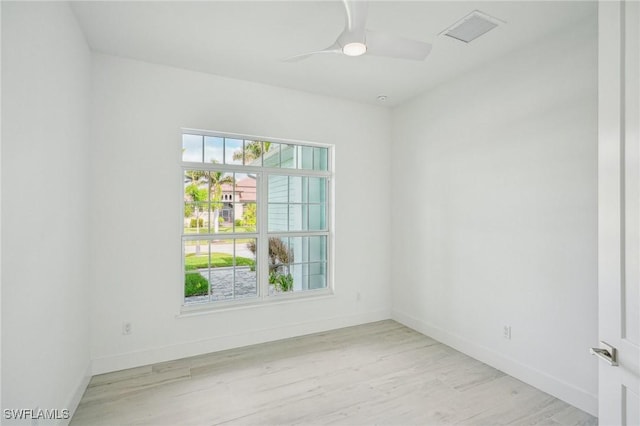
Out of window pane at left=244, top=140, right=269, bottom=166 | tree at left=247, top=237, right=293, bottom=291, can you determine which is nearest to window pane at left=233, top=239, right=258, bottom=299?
tree at left=247, top=237, right=293, bottom=291

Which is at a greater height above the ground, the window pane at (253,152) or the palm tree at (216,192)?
the window pane at (253,152)

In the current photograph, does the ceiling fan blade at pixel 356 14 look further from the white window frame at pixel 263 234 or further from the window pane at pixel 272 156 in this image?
the window pane at pixel 272 156

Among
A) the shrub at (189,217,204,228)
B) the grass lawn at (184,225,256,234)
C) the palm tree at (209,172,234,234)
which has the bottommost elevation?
the grass lawn at (184,225,256,234)

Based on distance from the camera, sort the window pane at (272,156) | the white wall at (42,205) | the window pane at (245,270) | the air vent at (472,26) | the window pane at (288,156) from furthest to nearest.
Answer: the window pane at (288,156), the window pane at (272,156), the window pane at (245,270), the air vent at (472,26), the white wall at (42,205)

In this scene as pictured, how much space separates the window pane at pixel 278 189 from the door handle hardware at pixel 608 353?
3.10 metres

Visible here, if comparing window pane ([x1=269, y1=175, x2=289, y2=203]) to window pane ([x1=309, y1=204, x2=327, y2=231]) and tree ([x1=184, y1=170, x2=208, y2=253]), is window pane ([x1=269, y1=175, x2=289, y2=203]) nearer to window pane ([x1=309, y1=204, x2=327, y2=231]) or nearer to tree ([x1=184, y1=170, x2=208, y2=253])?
window pane ([x1=309, y1=204, x2=327, y2=231])

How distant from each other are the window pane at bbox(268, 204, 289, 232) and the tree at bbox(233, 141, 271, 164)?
0.58 m

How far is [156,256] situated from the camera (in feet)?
10.2

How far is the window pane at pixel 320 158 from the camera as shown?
4082mm

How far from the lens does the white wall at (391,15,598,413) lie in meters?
2.42

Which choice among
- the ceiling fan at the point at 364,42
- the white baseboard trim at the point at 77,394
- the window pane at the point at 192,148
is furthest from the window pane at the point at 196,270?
the ceiling fan at the point at 364,42

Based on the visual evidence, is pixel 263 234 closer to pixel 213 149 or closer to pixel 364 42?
pixel 213 149

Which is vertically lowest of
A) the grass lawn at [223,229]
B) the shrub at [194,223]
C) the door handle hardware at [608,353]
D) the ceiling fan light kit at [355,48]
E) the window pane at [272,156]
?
the door handle hardware at [608,353]

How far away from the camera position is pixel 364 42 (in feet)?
6.00
